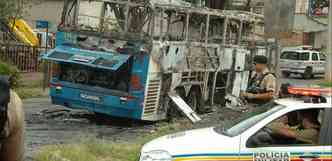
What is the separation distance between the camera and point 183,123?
43.1 feet

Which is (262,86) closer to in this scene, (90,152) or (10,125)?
(90,152)

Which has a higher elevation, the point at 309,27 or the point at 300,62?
the point at 309,27

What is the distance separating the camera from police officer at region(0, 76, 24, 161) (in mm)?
2455

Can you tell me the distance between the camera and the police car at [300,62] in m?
39.6

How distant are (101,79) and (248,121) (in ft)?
25.9

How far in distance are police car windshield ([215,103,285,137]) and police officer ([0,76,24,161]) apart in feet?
11.6

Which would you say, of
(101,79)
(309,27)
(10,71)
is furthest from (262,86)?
(309,27)

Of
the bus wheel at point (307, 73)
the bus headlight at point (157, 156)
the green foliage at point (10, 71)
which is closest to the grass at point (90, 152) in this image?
the bus headlight at point (157, 156)

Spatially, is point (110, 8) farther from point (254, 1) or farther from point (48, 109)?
point (254, 1)

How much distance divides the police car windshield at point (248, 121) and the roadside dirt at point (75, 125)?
415cm

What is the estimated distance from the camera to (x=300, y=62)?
39.6 metres

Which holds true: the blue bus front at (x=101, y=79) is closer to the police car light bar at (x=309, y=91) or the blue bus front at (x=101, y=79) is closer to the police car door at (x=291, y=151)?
the police car light bar at (x=309, y=91)

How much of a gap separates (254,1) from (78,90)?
82.4 ft

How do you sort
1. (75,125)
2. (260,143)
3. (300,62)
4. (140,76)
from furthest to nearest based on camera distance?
(300,62)
(75,125)
(140,76)
(260,143)
